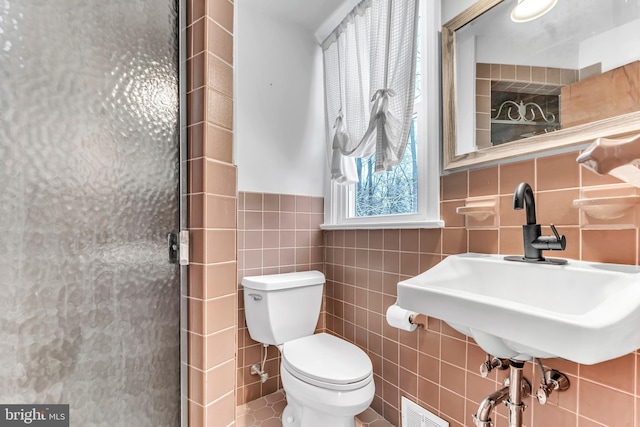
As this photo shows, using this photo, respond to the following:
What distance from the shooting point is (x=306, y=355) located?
1.30 meters

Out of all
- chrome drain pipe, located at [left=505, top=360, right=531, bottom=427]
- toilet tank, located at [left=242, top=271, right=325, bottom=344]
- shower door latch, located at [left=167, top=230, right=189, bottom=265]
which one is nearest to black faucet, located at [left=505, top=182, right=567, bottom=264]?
chrome drain pipe, located at [left=505, top=360, right=531, bottom=427]

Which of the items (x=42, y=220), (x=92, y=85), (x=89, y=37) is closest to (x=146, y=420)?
(x=42, y=220)

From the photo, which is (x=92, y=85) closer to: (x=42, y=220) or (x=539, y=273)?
(x=42, y=220)

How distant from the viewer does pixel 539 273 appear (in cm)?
84

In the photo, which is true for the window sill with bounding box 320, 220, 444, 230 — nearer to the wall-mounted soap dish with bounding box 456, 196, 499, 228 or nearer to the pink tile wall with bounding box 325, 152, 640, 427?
the pink tile wall with bounding box 325, 152, 640, 427

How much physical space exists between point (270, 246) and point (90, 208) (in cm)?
112

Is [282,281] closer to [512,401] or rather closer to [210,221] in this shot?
[210,221]

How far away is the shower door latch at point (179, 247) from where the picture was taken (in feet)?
2.60

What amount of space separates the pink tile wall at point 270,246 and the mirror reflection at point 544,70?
1.00 meters

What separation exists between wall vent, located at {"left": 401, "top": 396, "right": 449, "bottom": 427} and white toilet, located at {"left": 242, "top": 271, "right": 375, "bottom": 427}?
0.29 m

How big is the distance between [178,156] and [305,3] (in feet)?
4.58

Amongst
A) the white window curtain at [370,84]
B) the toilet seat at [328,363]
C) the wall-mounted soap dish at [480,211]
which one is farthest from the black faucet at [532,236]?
the toilet seat at [328,363]

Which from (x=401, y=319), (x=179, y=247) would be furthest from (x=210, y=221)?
(x=401, y=319)

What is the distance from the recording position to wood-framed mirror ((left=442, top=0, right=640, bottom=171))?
0.79 metres
